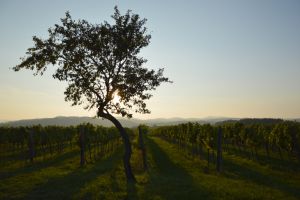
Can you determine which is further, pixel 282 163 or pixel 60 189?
pixel 282 163

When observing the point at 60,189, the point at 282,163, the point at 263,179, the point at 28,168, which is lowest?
the point at 282,163

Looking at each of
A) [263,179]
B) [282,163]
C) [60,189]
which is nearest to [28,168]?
[60,189]

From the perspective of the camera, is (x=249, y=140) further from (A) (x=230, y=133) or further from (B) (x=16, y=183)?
(B) (x=16, y=183)

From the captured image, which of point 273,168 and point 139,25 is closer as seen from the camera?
point 139,25

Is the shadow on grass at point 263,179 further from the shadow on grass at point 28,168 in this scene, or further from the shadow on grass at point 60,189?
the shadow on grass at point 28,168

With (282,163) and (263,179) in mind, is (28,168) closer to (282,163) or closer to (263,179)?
(263,179)

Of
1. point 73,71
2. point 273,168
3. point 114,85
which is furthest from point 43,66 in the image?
point 273,168

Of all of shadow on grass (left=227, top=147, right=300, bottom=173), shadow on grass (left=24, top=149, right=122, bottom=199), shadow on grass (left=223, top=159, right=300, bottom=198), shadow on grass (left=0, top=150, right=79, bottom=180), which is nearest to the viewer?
shadow on grass (left=24, top=149, right=122, bottom=199)

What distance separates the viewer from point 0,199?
1470cm

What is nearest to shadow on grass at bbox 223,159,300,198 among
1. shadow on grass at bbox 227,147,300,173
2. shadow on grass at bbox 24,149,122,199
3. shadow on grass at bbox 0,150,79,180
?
shadow on grass at bbox 227,147,300,173

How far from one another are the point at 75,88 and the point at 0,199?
844 cm

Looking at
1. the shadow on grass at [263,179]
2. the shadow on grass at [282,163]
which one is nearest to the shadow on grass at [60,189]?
the shadow on grass at [263,179]

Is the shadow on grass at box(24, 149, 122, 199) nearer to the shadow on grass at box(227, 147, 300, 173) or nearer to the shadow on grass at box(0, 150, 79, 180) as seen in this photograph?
the shadow on grass at box(0, 150, 79, 180)

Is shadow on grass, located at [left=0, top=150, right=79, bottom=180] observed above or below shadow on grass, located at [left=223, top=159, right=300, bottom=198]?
above
